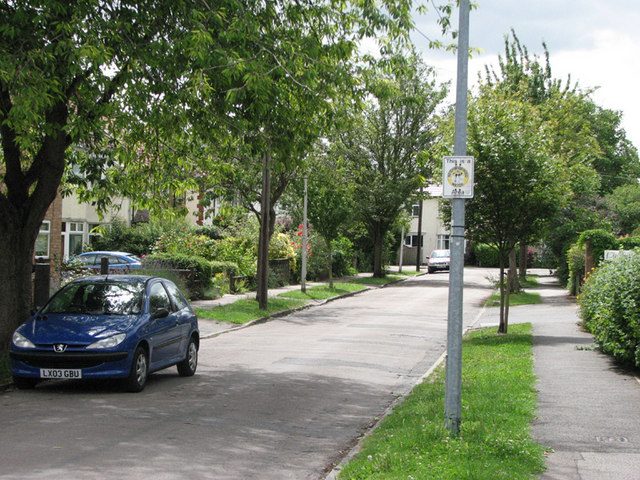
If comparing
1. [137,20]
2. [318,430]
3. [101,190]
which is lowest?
[318,430]

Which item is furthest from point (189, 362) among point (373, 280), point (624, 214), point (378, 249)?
point (624, 214)

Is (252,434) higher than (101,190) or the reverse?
the reverse

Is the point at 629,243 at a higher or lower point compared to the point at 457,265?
higher

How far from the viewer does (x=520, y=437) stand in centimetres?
855

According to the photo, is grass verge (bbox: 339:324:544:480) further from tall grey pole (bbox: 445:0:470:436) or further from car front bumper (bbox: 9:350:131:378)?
car front bumper (bbox: 9:350:131:378)

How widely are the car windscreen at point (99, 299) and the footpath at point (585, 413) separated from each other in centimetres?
581

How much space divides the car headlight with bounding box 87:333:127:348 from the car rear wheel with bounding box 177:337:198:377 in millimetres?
2345

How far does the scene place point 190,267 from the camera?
29.5m

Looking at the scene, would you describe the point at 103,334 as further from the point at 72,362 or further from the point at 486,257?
the point at 486,257

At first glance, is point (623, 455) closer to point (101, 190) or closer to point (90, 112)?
point (90, 112)

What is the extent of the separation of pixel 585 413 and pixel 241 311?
1705cm

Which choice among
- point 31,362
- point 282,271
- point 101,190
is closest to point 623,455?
point 31,362

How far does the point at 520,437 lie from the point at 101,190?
10734 millimetres

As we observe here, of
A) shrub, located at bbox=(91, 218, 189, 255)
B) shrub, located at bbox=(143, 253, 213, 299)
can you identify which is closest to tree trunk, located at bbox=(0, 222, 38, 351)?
shrub, located at bbox=(143, 253, 213, 299)
